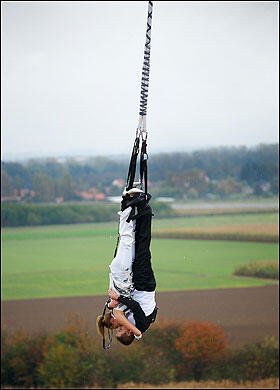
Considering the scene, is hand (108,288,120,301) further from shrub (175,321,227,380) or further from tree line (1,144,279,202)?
tree line (1,144,279,202)

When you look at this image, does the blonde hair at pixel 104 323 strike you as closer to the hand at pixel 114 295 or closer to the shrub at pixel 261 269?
the hand at pixel 114 295

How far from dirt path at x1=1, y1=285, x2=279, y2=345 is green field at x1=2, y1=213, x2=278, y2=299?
172 millimetres

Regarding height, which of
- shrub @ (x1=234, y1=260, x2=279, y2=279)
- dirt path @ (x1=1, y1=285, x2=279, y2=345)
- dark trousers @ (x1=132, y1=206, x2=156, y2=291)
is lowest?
dirt path @ (x1=1, y1=285, x2=279, y2=345)

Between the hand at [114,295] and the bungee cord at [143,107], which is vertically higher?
the bungee cord at [143,107]

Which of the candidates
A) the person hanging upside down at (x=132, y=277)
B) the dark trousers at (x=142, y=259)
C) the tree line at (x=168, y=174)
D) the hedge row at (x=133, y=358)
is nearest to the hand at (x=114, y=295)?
the person hanging upside down at (x=132, y=277)

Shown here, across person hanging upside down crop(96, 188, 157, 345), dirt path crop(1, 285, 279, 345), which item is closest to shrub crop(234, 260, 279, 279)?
dirt path crop(1, 285, 279, 345)

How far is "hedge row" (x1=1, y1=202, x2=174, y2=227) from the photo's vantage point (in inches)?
505

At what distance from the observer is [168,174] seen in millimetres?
13172

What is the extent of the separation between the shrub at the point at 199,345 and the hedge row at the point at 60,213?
2.52 meters

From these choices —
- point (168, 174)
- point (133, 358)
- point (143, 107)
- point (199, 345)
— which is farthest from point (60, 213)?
point (143, 107)

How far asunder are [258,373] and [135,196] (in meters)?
9.03

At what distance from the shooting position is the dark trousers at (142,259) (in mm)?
3355

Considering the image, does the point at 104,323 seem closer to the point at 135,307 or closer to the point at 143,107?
the point at 135,307

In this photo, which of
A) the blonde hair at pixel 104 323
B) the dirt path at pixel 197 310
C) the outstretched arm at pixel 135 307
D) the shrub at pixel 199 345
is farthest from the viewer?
the dirt path at pixel 197 310
